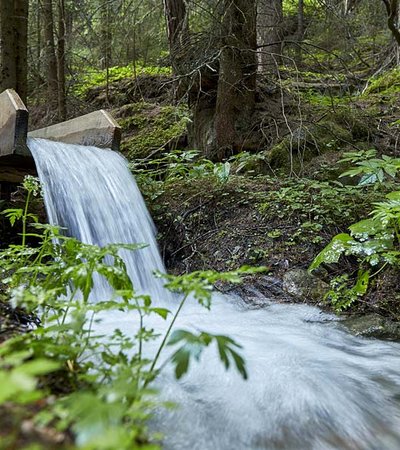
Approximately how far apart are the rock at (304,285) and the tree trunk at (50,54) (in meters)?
5.99

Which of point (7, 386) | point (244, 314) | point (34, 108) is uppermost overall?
point (34, 108)

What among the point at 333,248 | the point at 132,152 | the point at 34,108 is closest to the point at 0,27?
the point at 132,152

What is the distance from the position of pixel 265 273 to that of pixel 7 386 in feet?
11.0

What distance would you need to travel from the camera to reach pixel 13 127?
4164mm

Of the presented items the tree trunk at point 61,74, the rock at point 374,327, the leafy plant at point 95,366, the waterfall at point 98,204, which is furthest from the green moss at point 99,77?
the leafy plant at point 95,366

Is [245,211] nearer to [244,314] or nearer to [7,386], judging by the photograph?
[244,314]

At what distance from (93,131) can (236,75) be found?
6.72 feet

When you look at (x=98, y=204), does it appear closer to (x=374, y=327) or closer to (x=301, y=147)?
(x=301, y=147)

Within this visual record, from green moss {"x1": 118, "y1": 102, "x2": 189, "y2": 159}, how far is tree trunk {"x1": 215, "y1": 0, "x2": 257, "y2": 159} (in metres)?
0.70

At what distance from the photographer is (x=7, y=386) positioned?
0.65m

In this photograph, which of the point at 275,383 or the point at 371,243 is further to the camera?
the point at 371,243

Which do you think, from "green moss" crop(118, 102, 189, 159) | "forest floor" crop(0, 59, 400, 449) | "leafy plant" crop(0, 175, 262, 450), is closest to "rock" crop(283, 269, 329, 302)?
"forest floor" crop(0, 59, 400, 449)

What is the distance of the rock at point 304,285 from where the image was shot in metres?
3.51

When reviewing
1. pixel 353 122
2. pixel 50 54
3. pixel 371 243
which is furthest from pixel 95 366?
pixel 50 54
